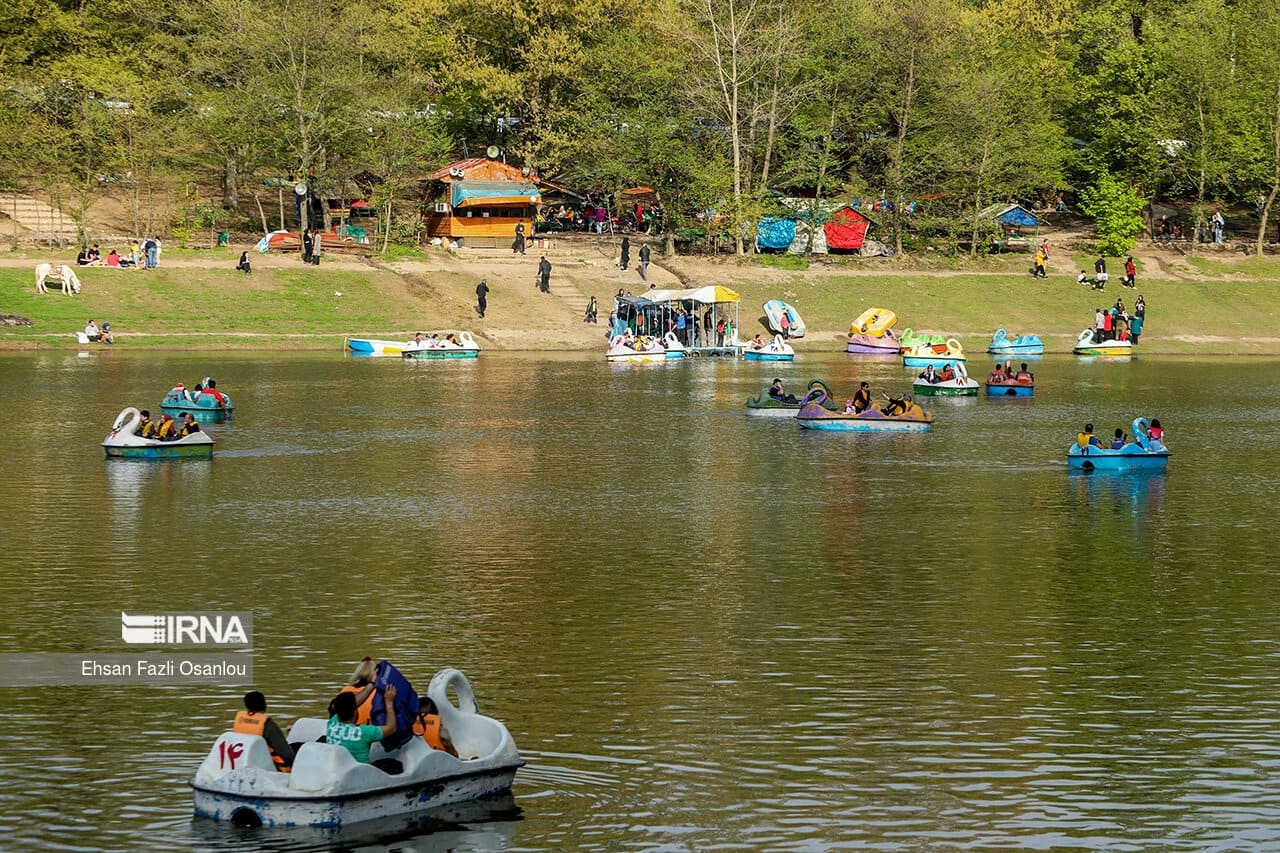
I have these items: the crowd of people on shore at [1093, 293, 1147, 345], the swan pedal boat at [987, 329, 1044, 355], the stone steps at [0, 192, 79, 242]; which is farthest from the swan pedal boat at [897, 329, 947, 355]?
the stone steps at [0, 192, 79, 242]

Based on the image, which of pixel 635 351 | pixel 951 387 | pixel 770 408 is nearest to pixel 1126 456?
pixel 770 408

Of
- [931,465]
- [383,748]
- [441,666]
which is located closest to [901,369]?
[931,465]

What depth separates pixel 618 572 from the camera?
3184cm

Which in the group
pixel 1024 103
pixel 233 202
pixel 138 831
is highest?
pixel 1024 103

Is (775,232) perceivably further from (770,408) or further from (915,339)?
(770,408)

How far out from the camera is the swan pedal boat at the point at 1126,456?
46.9m

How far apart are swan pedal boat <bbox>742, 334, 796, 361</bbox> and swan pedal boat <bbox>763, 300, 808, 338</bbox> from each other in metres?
6.06

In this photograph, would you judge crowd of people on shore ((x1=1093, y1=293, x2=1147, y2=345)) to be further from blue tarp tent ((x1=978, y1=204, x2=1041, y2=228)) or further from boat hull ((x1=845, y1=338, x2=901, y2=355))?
blue tarp tent ((x1=978, y1=204, x2=1041, y2=228))

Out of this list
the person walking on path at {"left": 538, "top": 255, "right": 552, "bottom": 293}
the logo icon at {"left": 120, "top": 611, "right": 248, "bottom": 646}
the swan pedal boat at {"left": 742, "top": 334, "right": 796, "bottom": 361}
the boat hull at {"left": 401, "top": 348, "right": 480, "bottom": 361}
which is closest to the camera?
the logo icon at {"left": 120, "top": 611, "right": 248, "bottom": 646}

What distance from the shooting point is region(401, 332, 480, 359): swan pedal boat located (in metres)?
85.5

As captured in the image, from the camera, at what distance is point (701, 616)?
92.1 ft

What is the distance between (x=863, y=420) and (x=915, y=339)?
36.6 meters

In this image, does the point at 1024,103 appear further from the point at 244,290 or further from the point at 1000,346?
the point at 244,290

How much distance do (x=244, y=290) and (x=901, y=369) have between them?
39.5 m
